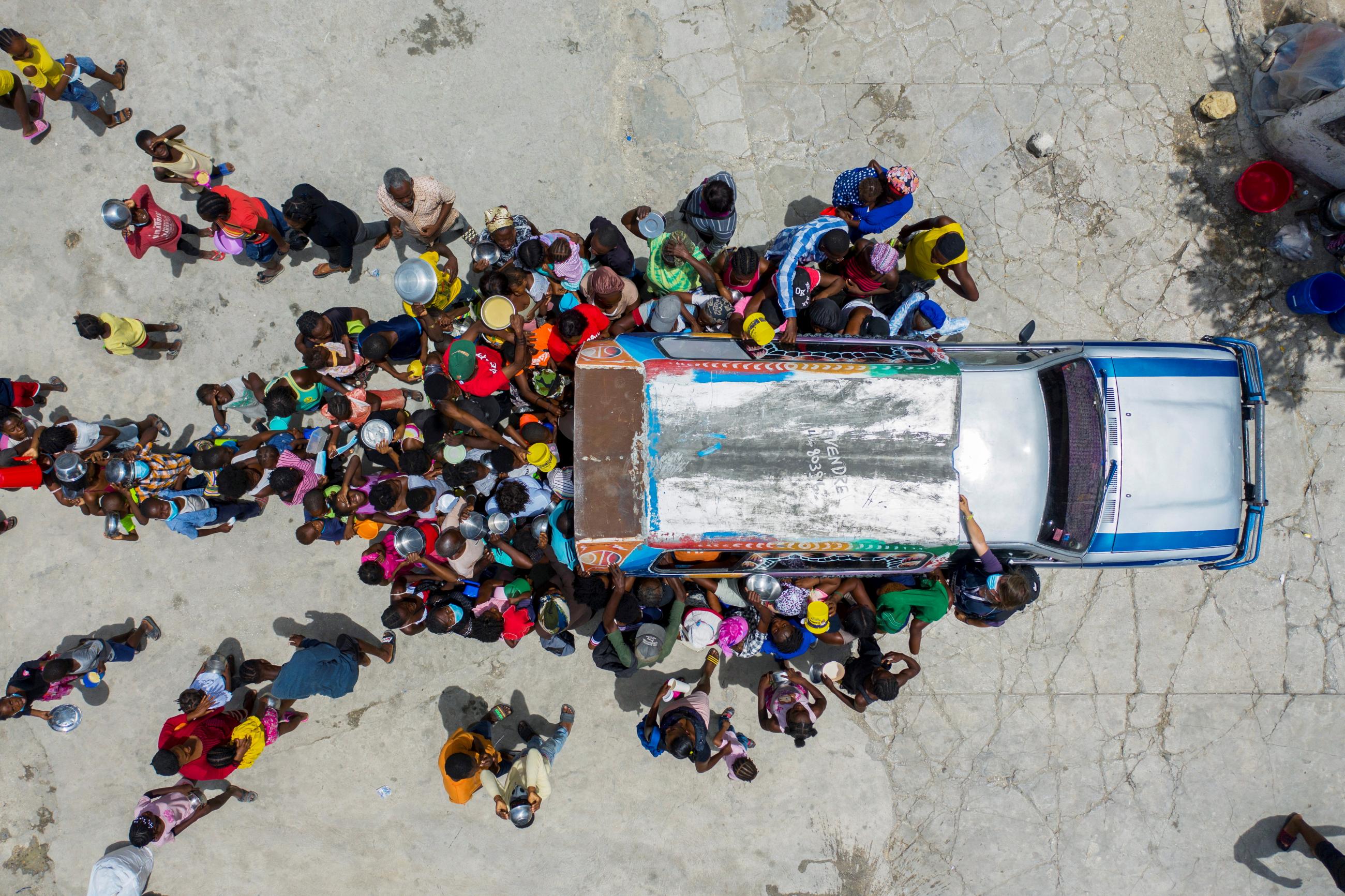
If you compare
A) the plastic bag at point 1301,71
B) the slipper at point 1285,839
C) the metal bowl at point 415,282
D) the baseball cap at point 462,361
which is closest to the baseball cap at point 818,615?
the baseball cap at point 462,361

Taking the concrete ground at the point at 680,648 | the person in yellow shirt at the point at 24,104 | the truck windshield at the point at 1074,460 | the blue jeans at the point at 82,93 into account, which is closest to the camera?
the truck windshield at the point at 1074,460

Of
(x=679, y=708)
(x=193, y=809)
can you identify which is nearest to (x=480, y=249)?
(x=679, y=708)

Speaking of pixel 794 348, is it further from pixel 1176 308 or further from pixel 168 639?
pixel 168 639

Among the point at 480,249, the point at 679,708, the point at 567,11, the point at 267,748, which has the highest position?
the point at 567,11

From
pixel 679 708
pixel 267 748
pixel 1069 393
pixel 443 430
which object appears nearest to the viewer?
pixel 1069 393

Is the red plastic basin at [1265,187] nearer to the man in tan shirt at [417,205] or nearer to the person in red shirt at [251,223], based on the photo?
the man in tan shirt at [417,205]

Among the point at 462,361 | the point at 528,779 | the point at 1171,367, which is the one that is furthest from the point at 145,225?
the point at 1171,367

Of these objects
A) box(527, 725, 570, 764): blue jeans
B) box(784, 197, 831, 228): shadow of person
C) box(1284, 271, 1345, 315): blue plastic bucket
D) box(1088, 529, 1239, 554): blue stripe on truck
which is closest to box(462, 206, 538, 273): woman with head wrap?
box(784, 197, 831, 228): shadow of person
